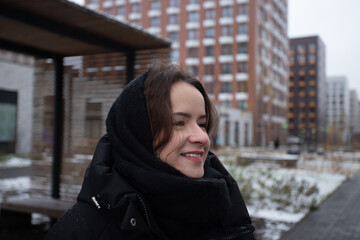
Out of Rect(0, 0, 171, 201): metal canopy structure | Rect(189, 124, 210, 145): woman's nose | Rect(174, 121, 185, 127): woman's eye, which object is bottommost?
Rect(189, 124, 210, 145): woman's nose

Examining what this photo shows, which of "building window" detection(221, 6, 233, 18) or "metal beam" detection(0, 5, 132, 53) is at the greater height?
"building window" detection(221, 6, 233, 18)

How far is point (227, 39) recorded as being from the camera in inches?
2186

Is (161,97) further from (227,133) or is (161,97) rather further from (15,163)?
(227,133)

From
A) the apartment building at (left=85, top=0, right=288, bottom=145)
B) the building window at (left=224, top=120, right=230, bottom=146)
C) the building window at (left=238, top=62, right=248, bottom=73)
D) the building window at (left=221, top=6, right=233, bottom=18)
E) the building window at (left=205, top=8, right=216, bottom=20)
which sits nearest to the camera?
the building window at (left=224, top=120, right=230, bottom=146)

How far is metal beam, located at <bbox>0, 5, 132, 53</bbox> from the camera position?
3816mm

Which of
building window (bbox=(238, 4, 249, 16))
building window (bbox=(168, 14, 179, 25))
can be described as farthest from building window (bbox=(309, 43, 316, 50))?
building window (bbox=(168, 14, 179, 25))

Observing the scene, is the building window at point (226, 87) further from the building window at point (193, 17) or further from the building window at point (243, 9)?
the building window at point (193, 17)

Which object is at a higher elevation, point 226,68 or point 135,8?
point 135,8

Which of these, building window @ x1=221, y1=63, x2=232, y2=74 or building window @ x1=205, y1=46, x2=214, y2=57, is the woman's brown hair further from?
building window @ x1=205, y1=46, x2=214, y2=57

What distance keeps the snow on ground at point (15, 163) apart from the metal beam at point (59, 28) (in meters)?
10.6

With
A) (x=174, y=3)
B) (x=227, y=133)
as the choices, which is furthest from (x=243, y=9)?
(x=227, y=133)

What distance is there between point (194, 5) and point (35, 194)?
5533 centimetres

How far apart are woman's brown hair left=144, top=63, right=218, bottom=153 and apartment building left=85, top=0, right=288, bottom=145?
163 ft

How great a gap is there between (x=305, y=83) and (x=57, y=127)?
11620 centimetres
